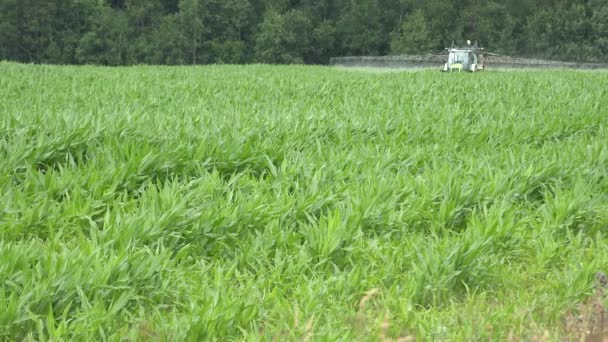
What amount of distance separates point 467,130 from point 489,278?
14.6ft

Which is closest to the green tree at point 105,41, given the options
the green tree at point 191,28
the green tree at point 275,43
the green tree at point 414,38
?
the green tree at point 191,28

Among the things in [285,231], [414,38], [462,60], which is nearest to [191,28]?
[414,38]

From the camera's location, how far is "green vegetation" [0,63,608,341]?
3.18 m

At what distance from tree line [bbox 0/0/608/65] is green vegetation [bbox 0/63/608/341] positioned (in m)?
55.7

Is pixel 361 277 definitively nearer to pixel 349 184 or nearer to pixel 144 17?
pixel 349 184

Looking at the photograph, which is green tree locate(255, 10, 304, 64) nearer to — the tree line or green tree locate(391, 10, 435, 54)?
the tree line

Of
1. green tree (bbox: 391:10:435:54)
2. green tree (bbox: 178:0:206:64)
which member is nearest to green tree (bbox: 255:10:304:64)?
green tree (bbox: 178:0:206:64)

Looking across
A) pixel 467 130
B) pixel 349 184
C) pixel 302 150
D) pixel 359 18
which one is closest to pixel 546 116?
pixel 467 130

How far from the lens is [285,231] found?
173 inches

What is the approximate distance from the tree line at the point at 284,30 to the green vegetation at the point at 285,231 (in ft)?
183

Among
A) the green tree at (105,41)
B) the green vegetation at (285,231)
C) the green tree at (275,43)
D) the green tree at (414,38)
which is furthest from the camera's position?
the green tree at (414,38)

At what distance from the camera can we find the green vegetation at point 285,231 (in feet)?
10.4

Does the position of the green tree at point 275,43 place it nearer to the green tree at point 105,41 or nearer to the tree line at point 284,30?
the tree line at point 284,30

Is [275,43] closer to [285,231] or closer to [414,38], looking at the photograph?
[414,38]
